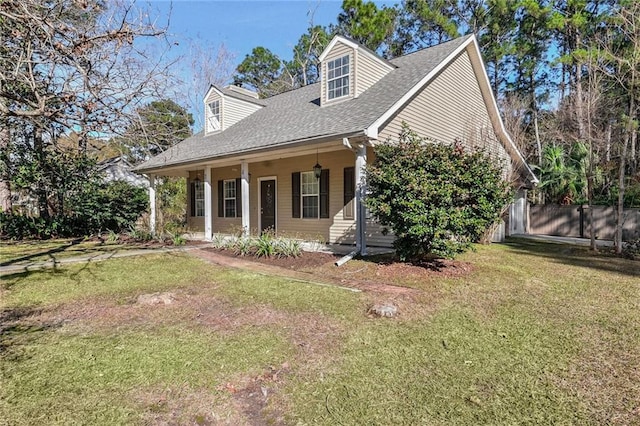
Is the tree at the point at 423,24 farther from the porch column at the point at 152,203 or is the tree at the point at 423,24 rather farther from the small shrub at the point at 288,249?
the small shrub at the point at 288,249

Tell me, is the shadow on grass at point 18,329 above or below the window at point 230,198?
below

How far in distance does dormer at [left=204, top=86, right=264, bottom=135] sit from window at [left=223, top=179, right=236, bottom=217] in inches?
101

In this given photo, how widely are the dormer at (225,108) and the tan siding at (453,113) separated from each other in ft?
26.6

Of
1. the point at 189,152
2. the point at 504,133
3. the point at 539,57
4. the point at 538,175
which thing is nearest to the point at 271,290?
the point at 189,152

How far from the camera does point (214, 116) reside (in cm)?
1582

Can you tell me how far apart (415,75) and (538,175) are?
1076 centimetres

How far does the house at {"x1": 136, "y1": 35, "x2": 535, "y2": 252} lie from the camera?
9.21 m

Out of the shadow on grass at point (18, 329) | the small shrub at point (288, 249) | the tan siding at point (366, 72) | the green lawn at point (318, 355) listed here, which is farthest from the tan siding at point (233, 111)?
the shadow on grass at point (18, 329)

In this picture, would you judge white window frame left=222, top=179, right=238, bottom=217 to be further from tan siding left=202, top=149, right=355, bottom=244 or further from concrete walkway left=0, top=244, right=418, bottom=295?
concrete walkway left=0, top=244, right=418, bottom=295

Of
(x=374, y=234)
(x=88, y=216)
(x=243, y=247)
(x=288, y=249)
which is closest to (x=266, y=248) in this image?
(x=288, y=249)

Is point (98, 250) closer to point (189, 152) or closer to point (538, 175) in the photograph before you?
point (189, 152)

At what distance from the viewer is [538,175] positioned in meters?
17.3

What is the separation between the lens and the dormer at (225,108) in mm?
15297

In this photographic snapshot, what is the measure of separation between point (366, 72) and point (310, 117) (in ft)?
7.29
